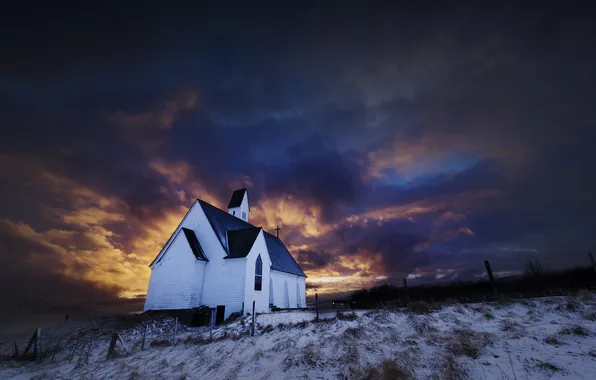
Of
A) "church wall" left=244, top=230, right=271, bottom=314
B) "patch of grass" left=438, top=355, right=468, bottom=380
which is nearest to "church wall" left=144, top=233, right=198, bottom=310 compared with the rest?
"church wall" left=244, top=230, right=271, bottom=314

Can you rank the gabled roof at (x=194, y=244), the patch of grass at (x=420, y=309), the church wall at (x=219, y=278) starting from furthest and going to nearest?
the gabled roof at (x=194, y=244) < the church wall at (x=219, y=278) < the patch of grass at (x=420, y=309)

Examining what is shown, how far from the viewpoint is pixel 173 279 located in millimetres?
27312

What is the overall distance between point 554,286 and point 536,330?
65.9ft

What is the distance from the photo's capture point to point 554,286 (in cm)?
2509

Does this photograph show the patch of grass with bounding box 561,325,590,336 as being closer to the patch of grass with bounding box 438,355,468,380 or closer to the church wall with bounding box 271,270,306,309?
the patch of grass with bounding box 438,355,468,380

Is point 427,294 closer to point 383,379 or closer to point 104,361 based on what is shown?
point 383,379

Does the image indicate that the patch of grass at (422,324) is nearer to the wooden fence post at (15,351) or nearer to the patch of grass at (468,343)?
the patch of grass at (468,343)

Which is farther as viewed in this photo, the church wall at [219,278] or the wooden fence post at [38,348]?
the church wall at [219,278]

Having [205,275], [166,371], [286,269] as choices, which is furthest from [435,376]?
[286,269]

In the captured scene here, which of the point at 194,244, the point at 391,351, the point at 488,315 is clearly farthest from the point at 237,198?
the point at 391,351

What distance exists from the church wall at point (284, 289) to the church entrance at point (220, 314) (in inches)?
387

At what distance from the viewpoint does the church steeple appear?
152 feet

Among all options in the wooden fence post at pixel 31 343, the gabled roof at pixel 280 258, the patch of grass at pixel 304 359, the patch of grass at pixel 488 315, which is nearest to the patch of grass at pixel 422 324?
the patch of grass at pixel 488 315

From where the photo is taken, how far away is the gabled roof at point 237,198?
46562 mm
